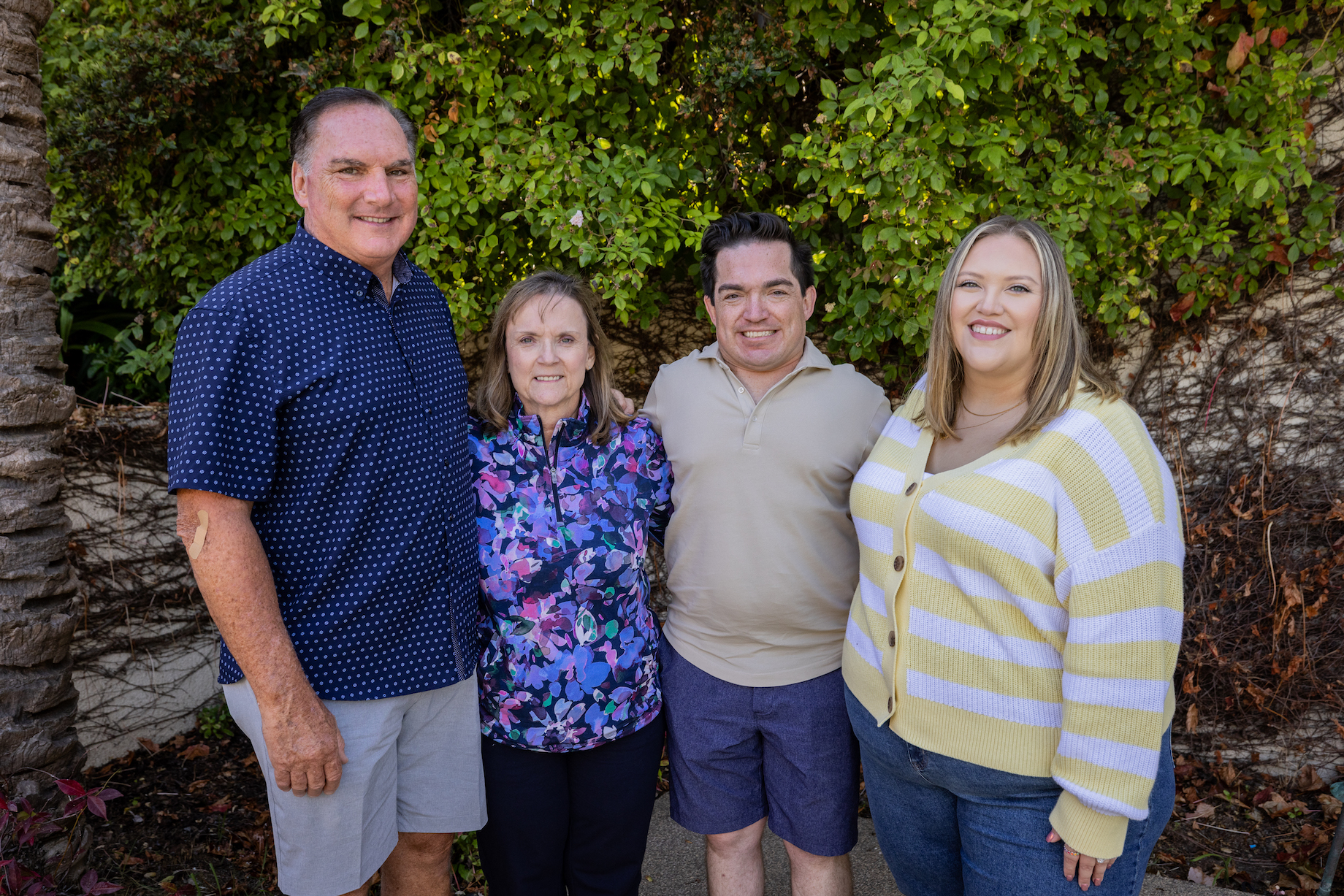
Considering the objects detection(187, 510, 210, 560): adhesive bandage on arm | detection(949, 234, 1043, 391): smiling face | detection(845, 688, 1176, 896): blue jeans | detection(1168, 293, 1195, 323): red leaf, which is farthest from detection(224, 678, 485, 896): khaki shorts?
detection(1168, 293, 1195, 323): red leaf

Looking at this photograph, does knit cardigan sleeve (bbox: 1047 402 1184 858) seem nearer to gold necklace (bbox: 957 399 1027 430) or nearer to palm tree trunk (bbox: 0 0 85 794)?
gold necklace (bbox: 957 399 1027 430)

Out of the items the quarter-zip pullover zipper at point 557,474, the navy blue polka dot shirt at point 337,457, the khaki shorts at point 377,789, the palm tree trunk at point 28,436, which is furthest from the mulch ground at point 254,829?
the quarter-zip pullover zipper at point 557,474

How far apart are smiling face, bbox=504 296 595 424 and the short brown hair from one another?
3 centimetres

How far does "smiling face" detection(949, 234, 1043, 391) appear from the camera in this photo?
73.5 inches

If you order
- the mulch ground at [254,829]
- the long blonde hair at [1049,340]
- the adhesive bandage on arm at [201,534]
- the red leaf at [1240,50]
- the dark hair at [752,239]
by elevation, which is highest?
the red leaf at [1240,50]

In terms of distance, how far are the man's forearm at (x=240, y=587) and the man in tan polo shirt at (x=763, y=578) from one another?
1116 millimetres

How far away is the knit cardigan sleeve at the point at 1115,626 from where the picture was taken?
63.9 inches

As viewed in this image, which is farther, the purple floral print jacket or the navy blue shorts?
the navy blue shorts

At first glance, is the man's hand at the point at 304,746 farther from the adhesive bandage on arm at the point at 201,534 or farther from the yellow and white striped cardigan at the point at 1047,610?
the yellow and white striped cardigan at the point at 1047,610

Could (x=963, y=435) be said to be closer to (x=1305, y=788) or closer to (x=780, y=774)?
(x=780, y=774)

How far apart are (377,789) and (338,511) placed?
2.40 ft

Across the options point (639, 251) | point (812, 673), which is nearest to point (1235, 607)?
point (812, 673)

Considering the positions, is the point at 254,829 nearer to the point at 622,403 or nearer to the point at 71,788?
the point at 71,788

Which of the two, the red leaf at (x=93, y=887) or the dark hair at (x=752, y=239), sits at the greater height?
the dark hair at (x=752, y=239)
